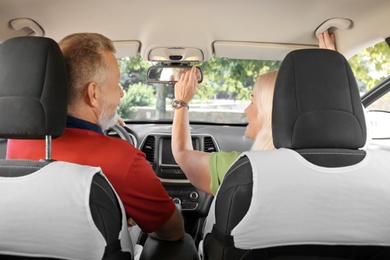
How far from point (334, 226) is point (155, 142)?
2.76m

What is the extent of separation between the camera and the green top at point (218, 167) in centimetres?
240

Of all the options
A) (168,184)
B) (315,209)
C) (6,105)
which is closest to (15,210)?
(6,105)

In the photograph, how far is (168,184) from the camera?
4.29 m

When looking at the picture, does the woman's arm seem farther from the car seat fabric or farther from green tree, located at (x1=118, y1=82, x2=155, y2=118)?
green tree, located at (x1=118, y1=82, x2=155, y2=118)

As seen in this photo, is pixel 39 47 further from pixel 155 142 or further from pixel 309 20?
pixel 155 142

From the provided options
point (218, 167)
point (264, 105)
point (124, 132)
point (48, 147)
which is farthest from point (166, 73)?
point (48, 147)

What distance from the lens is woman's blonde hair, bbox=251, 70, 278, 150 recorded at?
2463 millimetres

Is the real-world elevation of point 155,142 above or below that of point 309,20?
below

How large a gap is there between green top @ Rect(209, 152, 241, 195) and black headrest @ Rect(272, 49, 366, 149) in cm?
58

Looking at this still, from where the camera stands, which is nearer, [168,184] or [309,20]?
[309,20]

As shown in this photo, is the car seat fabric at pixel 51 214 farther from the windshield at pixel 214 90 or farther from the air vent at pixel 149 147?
the windshield at pixel 214 90

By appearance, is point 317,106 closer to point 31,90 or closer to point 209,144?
point 31,90

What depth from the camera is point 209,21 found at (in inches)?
132

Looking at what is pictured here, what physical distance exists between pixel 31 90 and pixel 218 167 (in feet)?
3.47
